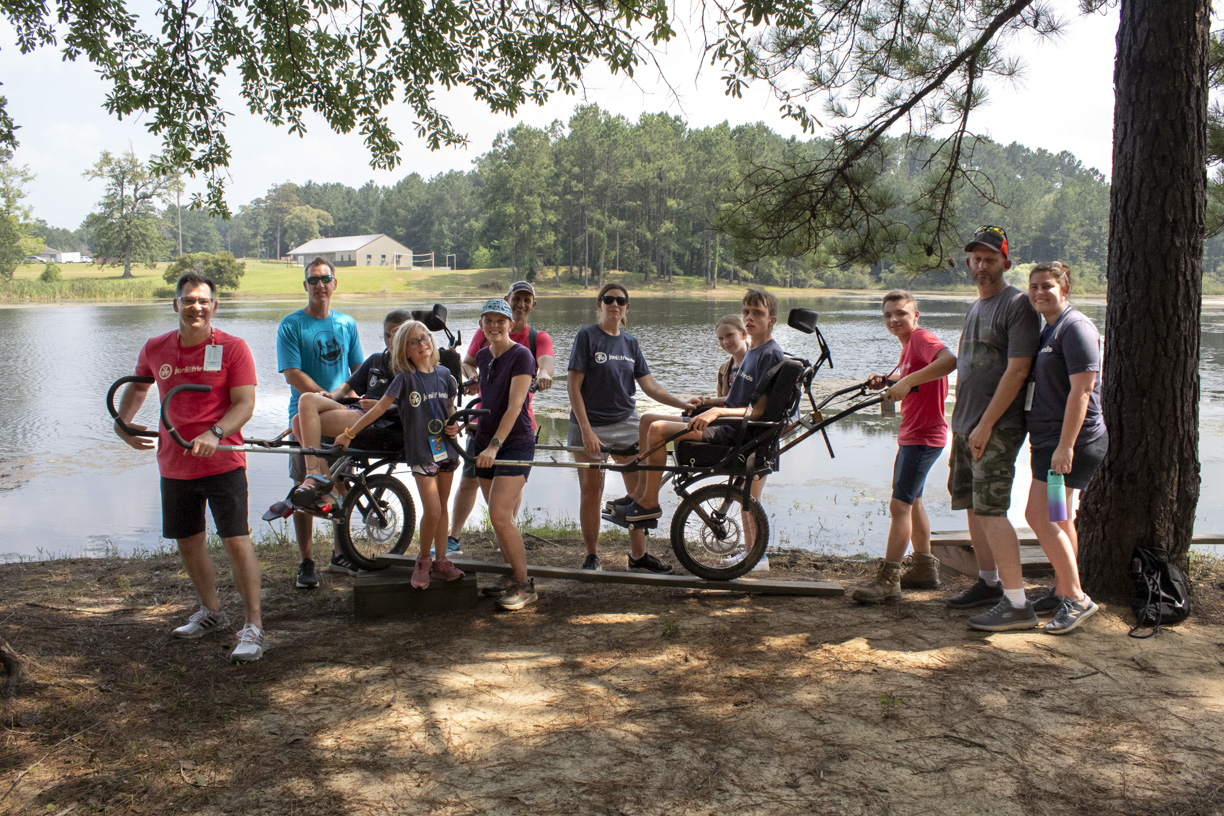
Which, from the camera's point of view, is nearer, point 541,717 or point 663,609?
point 541,717

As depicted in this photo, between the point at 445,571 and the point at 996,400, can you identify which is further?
the point at 445,571

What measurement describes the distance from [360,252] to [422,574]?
94944 millimetres

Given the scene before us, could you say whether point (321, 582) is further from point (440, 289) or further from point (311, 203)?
point (311, 203)

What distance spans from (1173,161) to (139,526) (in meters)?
9.34

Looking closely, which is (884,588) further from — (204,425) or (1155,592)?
(204,425)

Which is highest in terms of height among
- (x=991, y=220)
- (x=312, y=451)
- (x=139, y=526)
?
(x=991, y=220)

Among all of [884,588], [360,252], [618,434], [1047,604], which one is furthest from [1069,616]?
[360,252]

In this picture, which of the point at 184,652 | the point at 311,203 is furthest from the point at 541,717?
the point at 311,203

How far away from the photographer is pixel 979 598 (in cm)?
479

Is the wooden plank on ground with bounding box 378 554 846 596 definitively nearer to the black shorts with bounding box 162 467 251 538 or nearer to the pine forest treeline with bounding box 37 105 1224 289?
the black shorts with bounding box 162 467 251 538

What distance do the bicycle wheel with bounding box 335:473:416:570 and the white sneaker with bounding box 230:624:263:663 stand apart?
96 centimetres

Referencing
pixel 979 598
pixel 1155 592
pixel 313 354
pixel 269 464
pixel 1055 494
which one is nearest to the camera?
pixel 1055 494

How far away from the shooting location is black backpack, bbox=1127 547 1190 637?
4.44 meters

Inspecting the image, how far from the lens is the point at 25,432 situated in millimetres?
13680
